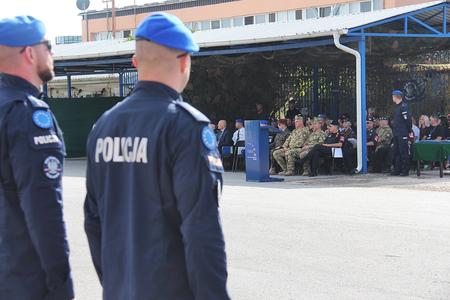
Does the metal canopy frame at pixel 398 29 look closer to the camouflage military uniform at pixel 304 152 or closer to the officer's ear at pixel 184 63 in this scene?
the camouflage military uniform at pixel 304 152

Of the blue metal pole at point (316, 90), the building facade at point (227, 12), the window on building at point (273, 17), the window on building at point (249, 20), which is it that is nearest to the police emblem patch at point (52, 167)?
the blue metal pole at point (316, 90)

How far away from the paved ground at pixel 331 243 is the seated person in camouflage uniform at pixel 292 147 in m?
3.36

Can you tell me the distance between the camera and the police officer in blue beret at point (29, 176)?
3.03 m

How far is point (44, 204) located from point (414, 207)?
29.4 feet

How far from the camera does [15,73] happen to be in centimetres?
327

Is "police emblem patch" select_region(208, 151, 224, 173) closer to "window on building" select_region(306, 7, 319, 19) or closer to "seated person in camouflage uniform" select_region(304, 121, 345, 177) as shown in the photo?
"seated person in camouflage uniform" select_region(304, 121, 345, 177)

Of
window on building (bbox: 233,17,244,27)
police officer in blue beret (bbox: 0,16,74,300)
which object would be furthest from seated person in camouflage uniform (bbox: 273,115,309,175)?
window on building (bbox: 233,17,244,27)

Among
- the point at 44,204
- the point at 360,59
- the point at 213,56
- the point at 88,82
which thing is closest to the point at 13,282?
the point at 44,204

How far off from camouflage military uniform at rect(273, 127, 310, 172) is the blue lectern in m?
1.30

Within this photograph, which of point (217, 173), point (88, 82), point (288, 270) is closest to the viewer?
point (217, 173)

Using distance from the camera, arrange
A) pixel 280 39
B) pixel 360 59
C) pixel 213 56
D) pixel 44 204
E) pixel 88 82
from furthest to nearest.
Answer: pixel 88 82, pixel 213 56, pixel 280 39, pixel 360 59, pixel 44 204

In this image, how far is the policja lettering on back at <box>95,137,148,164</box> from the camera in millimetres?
2693

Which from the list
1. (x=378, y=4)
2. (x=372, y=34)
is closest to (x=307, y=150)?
(x=372, y=34)

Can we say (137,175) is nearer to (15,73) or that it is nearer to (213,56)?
(15,73)
